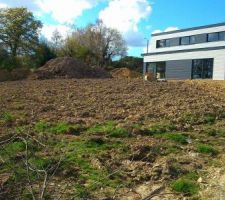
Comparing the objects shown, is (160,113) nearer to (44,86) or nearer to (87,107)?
(87,107)

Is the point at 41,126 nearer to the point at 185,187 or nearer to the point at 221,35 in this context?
the point at 185,187

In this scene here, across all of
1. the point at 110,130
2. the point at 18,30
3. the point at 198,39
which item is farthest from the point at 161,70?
the point at 110,130

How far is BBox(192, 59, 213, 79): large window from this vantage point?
4778cm

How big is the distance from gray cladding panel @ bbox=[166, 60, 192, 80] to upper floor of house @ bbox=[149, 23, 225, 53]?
9.08 ft

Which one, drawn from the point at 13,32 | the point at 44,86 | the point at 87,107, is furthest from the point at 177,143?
the point at 13,32

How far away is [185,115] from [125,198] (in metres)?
5.92

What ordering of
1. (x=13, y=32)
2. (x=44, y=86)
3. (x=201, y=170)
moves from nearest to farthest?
1. (x=201, y=170)
2. (x=44, y=86)
3. (x=13, y=32)

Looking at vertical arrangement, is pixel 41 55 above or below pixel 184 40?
below

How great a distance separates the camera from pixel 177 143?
10.4 metres

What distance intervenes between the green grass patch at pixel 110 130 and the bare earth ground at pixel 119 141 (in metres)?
0.02

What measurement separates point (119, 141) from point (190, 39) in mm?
46836

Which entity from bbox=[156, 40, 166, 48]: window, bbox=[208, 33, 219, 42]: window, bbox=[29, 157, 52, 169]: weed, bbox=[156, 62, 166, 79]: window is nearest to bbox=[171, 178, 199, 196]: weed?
bbox=[29, 157, 52, 169]: weed

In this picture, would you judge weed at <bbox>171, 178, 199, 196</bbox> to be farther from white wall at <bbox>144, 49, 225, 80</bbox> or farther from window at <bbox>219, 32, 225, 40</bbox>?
window at <bbox>219, 32, 225, 40</bbox>

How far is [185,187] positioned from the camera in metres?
7.79
